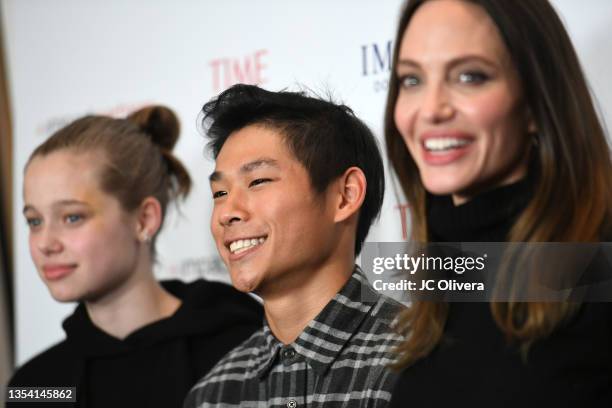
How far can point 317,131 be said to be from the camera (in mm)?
1248

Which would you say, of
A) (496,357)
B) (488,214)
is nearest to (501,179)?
(488,214)

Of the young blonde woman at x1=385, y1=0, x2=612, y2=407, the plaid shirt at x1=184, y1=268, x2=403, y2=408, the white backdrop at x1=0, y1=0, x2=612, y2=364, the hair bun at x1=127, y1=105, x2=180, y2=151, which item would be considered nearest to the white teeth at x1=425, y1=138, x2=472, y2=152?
the young blonde woman at x1=385, y1=0, x2=612, y2=407

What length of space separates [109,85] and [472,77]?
1270 millimetres

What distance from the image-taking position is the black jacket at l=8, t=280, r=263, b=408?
1541 mm

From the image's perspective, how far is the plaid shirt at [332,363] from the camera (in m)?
1.12

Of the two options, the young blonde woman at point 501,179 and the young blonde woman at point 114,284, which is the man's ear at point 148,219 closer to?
the young blonde woman at point 114,284

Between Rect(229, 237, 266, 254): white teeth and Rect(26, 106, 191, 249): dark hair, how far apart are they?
45cm

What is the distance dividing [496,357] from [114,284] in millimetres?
888

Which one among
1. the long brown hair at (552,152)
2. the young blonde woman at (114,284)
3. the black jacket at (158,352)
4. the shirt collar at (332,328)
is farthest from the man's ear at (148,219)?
the long brown hair at (552,152)

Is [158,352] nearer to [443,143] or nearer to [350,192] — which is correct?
[350,192]

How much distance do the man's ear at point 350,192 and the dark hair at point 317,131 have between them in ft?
0.04

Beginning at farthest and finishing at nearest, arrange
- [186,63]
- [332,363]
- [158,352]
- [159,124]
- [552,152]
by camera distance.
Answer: [186,63], [159,124], [158,352], [332,363], [552,152]

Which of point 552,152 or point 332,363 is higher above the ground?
point 552,152

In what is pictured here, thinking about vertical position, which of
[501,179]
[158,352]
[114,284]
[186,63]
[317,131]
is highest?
[186,63]
